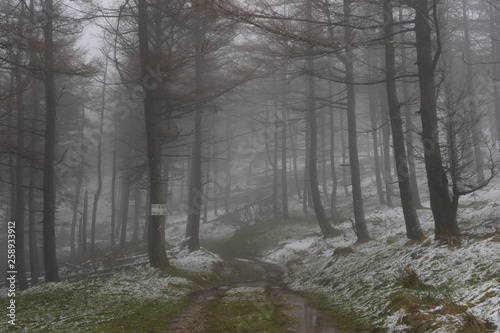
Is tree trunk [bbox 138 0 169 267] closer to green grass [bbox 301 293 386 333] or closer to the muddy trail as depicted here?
the muddy trail

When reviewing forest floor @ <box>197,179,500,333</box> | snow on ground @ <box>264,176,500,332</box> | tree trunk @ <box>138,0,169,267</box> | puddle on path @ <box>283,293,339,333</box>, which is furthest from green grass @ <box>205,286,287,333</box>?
tree trunk @ <box>138,0,169,267</box>

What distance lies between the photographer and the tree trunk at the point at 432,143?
885cm

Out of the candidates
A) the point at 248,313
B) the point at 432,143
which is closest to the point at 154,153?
the point at 248,313

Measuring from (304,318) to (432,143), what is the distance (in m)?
4.90

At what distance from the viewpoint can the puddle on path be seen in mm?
6324

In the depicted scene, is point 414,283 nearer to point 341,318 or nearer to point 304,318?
point 341,318

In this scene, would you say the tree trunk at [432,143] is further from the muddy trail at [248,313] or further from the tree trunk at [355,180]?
the tree trunk at [355,180]

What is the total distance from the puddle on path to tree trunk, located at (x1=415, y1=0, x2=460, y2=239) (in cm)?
349

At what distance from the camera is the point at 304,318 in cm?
722

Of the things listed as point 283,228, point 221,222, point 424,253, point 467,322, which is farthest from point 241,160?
point 467,322

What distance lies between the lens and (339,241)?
17203 millimetres

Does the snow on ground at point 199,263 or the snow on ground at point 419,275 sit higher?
the snow on ground at point 419,275

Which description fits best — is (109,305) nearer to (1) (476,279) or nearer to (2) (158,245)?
(2) (158,245)

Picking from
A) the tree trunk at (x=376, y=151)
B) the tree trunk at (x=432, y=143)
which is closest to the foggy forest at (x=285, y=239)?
the tree trunk at (x=432, y=143)
